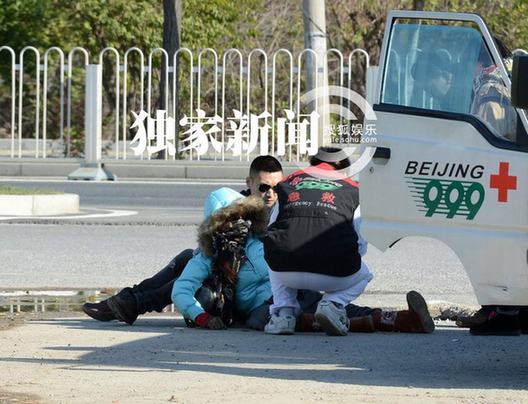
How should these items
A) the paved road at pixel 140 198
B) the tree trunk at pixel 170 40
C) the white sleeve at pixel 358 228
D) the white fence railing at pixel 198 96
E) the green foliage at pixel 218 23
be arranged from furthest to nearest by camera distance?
the green foliage at pixel 218 23 < the tree trunk at pixel 170 40 < the white fence railing at pixel 198 96 < the paved road at pixel 140 198 < the white sleeve at pixel 358 228

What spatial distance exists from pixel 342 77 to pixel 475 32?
619 inches

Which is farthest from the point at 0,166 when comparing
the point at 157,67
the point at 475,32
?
the point at 475,32

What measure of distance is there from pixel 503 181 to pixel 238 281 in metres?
2.49

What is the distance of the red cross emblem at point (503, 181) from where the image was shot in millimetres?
6746

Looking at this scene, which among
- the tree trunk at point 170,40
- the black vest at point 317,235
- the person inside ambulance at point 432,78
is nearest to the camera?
the person inside ambulance at point 432,78

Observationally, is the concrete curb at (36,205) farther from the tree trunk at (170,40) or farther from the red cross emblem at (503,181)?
the red cross emblem at (503,181)

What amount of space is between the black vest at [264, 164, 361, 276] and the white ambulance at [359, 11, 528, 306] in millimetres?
960

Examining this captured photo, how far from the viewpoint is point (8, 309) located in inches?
377

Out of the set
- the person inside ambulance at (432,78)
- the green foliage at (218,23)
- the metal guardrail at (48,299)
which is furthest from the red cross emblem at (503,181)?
the green foliage at (218,23)

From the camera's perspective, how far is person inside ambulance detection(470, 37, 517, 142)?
22.7ft

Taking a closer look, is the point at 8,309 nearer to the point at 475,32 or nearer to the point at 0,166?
the point at 475,32

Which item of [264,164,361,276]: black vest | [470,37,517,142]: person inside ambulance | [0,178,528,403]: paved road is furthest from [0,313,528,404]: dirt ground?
[470,37,517,142]: person inside ambulance

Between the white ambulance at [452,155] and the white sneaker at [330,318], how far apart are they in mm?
1075

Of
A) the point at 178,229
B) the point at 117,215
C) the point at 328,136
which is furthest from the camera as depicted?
the point at 328,136
